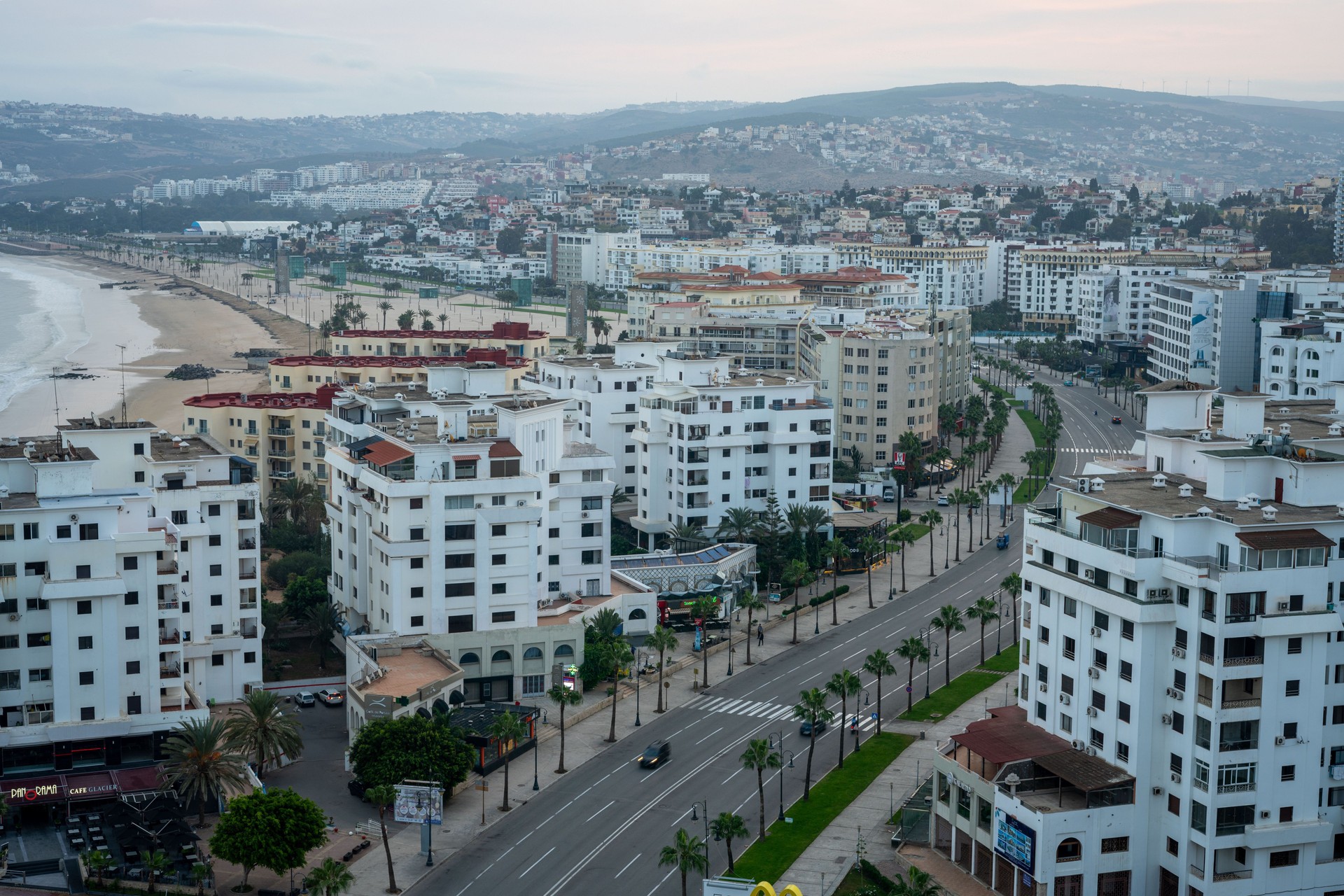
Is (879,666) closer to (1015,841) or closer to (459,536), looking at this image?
(1015,841)

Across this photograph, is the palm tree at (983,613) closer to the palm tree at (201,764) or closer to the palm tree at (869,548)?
the palm tree at (869,548)

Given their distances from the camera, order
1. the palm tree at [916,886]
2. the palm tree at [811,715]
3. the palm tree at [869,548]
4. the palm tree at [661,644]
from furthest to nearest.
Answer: the palm tree at [869,548]
the palm tree at [661,644]
the palm tree at [811,715]
the palm tree at [916,886]

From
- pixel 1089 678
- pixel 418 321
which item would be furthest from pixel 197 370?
pixel 1089 678

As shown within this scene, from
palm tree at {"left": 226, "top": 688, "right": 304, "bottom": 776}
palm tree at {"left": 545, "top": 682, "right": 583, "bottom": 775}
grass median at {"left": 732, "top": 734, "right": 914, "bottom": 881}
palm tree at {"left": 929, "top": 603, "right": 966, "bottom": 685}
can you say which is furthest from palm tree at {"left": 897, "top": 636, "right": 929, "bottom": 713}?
palm tree at {"left": 226, "top": 688, "right": 304, "bottom": 776}

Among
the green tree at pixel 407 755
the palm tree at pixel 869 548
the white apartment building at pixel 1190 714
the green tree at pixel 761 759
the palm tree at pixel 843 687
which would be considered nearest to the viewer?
the white apartment building at pixel 1190 714

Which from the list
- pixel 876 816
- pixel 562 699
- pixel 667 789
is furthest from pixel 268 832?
pixel 876 816

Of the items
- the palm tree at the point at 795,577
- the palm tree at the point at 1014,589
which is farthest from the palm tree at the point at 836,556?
the palm tree at the point at 1014,589
